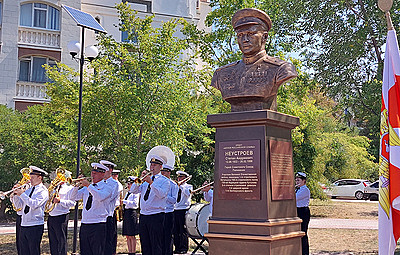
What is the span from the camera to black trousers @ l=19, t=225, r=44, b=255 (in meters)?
9.48

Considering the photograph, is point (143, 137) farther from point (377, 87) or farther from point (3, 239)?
point (377, 87)

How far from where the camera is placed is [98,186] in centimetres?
953

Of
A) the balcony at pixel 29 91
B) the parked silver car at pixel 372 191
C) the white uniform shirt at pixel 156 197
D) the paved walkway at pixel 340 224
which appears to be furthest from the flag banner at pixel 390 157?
the parked silver car at pixel 372 191

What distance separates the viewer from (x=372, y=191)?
3453cm

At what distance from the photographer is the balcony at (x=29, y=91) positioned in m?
26.1

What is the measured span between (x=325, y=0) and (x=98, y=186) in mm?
7008

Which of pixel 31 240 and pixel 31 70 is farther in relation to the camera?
pixel 31 70

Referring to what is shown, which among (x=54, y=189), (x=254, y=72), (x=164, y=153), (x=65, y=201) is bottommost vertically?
(x=65, y=201)

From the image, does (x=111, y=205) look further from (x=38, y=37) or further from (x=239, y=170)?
(x=38, y=37)

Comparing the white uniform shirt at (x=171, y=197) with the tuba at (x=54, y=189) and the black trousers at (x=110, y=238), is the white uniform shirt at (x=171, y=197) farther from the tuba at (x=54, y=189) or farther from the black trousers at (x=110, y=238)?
the tuba at (x=54, y=189)

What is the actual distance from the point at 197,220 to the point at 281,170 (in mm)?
5501

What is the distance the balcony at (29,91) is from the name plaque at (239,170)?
21.1 metres

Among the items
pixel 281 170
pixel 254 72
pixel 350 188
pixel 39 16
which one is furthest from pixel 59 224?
pixel 350 188

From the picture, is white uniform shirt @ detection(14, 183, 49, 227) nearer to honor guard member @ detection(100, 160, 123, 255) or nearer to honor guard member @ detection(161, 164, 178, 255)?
honor guard member @ detection(100, 160, 123, 255)
